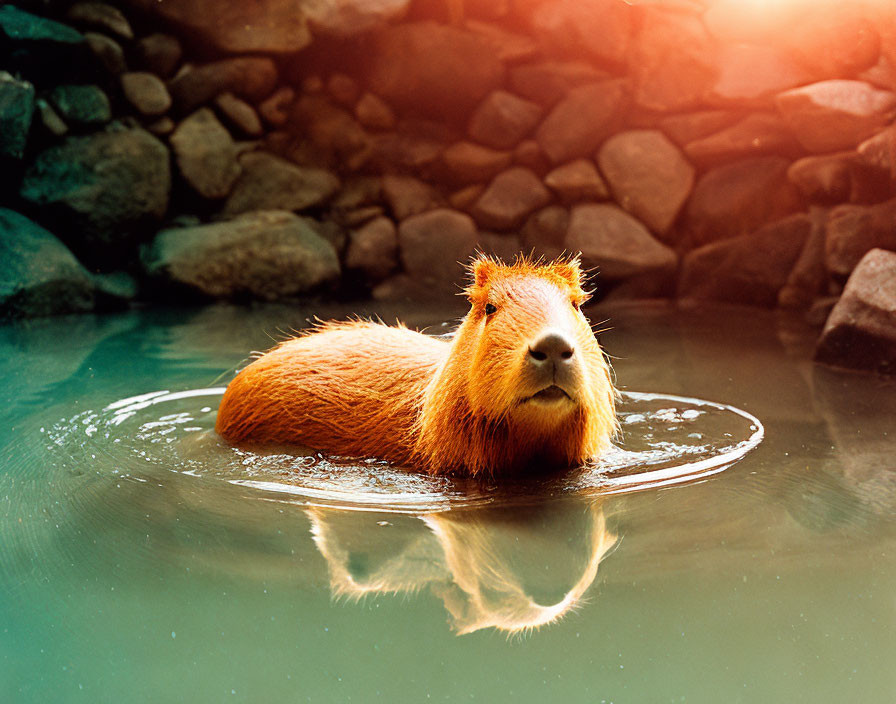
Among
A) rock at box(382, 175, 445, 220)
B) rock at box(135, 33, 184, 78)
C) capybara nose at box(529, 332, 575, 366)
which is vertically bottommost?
rock at box(382, 175, 445, 220)

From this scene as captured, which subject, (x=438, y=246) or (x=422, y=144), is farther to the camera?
(x=422, y=144)

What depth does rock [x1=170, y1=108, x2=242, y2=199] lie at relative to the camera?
770cm

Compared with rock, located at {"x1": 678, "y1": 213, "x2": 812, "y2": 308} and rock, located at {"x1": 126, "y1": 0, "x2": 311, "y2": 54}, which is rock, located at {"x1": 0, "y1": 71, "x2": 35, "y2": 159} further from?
rock, located at {"x1": 678, "y1": 213, "x2": 812, "y2": 308}

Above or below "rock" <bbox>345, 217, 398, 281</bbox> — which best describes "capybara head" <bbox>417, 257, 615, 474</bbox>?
above

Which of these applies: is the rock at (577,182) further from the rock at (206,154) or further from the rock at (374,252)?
the rock at (206,154)

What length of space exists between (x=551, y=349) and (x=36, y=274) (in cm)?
517

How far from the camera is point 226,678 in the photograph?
70.6 inches

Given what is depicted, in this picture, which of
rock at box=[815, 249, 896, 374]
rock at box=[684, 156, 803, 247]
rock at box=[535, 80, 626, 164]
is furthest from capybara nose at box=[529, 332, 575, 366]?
rock at box=[535, 80, 626, 164]

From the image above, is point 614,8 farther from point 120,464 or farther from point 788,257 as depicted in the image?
point 120,464

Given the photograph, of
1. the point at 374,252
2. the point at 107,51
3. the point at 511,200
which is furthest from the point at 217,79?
the point at 511,200

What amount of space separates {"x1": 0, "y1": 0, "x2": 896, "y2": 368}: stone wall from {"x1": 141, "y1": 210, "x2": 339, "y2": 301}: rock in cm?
2

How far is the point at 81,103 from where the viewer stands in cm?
728

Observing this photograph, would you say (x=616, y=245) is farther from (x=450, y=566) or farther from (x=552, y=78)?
(x=450, y=566)

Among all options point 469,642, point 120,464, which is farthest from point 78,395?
point 469,642
